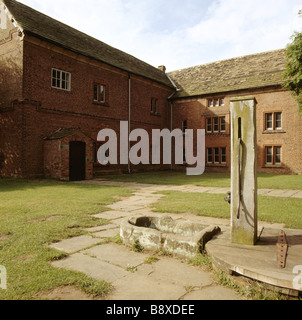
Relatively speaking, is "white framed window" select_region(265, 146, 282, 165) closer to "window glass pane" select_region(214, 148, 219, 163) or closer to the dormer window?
"window glass pane" select_region(214, 148, 219, 163)

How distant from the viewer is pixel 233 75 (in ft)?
77.3

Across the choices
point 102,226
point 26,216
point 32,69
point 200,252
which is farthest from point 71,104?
point 200,252

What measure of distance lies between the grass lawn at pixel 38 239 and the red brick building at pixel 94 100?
24.7 ft

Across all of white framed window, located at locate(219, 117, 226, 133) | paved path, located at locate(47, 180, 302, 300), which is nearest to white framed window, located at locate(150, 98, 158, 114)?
white framed window, located at locate(219, 117, 226, 133)

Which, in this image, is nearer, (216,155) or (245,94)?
(245,94)

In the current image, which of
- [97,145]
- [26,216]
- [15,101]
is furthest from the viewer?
[97,145]

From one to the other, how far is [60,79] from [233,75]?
608 inches

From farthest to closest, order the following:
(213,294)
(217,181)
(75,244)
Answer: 1. (217,181)
2. (75,244)
3. (213,294)

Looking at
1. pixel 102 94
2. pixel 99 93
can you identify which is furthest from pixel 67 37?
pixel 102 94

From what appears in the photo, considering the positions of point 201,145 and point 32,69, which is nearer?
point 32,69

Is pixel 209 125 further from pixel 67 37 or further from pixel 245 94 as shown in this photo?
pixel 67 37

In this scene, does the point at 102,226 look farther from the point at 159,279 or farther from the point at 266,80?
the point at 266,80
